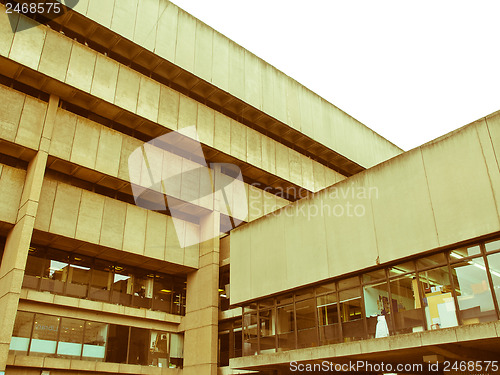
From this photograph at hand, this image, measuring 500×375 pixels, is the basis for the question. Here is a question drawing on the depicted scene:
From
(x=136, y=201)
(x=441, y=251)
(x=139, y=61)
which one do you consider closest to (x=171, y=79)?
(x=139, y=61)

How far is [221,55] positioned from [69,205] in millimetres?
17089

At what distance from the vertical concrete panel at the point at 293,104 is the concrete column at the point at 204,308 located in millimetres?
10998

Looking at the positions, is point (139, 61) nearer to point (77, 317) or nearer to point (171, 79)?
point (171, 79)

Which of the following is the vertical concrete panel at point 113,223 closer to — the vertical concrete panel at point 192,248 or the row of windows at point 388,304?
the vertical concrete panel at point 192,248

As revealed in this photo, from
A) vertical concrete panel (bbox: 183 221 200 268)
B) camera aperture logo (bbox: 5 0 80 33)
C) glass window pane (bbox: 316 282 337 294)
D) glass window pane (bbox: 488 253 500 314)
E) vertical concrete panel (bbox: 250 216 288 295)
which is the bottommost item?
glass window pane (bbox: 488 253 500 314)

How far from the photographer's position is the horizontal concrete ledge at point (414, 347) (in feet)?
43.8

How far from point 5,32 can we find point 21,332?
17.3m

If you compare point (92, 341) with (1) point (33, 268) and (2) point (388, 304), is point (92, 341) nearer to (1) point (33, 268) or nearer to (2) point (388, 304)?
(1) point (33, 268)

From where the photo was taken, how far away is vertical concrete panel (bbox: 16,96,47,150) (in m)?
25.3

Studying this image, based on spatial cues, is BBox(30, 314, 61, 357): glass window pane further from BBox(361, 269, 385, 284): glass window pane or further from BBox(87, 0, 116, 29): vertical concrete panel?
BBox(87, 0, 116, 29): vertical concrete panel

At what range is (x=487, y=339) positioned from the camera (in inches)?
517

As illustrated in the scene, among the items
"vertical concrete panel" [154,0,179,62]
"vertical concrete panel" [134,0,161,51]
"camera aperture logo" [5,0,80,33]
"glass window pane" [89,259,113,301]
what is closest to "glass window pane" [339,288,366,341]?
"glass window pane" [89,259,113,301]

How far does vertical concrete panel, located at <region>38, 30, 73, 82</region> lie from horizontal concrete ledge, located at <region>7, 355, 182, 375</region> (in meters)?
16.3

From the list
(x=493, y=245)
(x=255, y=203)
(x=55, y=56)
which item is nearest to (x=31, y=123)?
(x=55, y=56)
